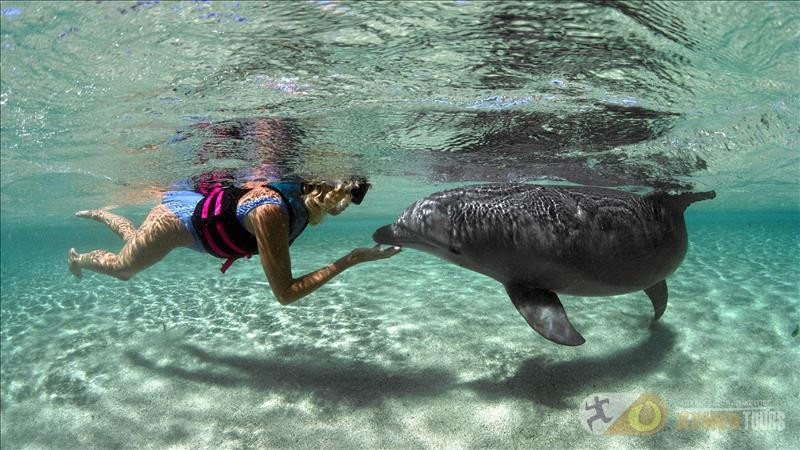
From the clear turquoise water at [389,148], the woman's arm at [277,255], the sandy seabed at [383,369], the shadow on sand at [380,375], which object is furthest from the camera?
the shadow on sand at [380,375]

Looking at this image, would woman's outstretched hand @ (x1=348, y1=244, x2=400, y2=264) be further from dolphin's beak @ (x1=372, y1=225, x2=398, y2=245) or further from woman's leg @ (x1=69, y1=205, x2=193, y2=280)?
woman's leg @ (x1=69, y1=205, x2=193, y2=280)

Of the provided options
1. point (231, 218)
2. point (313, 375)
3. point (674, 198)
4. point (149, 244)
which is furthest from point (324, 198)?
point (674, 198)

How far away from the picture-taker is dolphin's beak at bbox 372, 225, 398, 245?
4.60 metres

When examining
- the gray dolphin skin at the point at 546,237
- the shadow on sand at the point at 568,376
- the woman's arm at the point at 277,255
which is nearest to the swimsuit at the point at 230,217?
the woman's arm at the point at 277,255

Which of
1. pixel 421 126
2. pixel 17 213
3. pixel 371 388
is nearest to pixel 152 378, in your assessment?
pixel 371 388

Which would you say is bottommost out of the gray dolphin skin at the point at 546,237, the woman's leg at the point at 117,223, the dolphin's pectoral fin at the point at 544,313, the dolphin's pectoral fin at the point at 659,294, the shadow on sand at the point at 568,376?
the shadow on sand at the point at 568,376

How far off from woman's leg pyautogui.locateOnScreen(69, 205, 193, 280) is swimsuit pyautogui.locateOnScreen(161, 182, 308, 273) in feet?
0.58

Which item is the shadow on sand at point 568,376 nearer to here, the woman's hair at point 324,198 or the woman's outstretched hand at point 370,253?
the woman's outstretched hand at point 370,253

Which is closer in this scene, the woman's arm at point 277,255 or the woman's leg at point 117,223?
the woman's arm at point 277,255

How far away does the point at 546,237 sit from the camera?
13.5 ft

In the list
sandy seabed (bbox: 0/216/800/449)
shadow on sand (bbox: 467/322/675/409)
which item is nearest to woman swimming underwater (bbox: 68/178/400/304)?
sandy seabed (bbox: 0/216/800/449)

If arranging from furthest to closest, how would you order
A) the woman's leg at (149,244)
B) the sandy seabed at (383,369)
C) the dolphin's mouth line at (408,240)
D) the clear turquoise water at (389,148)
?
1. the woman's leg at (149,244)
2. the dolphin's mouth line at (408,240)
3. the clear turquoise water at (389,148)
4. the sandy seabed at (383,369)

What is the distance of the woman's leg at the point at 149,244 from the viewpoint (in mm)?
5145

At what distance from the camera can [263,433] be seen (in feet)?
12.7
